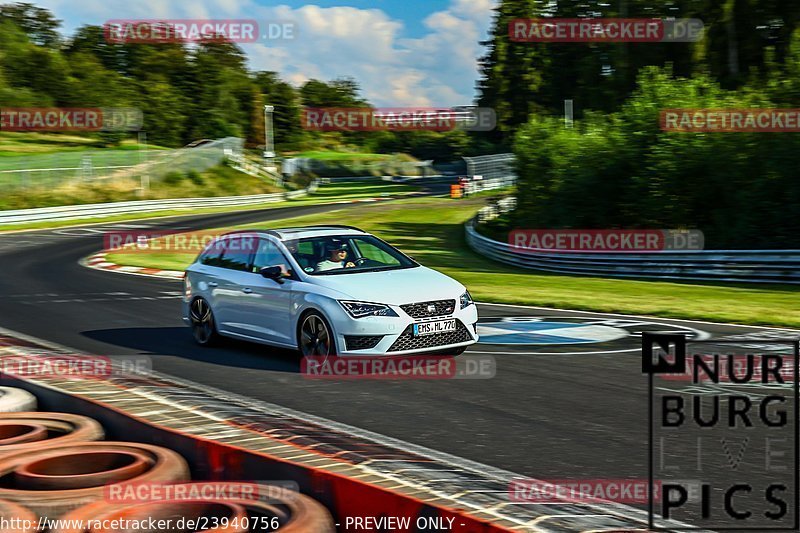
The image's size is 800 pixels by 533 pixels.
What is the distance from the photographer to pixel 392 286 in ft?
34.8

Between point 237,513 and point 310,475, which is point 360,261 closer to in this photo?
point 310,475

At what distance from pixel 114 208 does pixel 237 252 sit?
142 feet

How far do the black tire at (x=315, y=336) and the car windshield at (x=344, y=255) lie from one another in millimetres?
626

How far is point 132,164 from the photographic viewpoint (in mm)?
62844

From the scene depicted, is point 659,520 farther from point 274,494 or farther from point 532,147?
point 532,147

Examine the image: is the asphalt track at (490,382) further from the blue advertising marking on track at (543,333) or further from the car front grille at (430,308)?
the car front grille at (430,308)

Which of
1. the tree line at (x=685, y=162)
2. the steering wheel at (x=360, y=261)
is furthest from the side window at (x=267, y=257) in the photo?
the tree line at (x=685, y=162)

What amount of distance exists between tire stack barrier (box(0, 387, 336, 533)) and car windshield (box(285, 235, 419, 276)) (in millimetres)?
5183

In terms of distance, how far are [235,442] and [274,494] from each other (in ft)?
2.96

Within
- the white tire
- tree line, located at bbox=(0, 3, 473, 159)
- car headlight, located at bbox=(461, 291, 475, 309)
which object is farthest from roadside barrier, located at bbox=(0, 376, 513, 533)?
tree line, located at bbox=(0, 3, 473, 159)

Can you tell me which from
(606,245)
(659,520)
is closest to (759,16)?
(606,245)

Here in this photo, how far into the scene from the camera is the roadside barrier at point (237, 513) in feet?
13.7

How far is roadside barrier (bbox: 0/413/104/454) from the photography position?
5.77 m

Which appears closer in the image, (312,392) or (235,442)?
(235,442)
